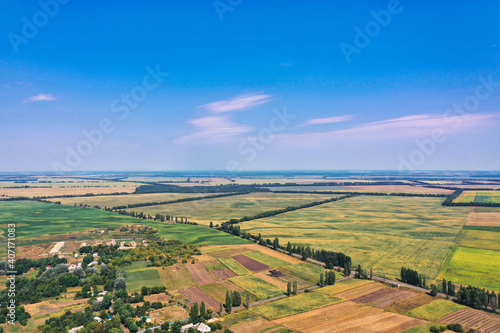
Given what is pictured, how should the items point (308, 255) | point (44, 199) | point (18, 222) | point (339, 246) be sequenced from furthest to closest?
1. point (44, 199)
2. point (18, 222)
3. point (339, 246)
4. point (308, 255)

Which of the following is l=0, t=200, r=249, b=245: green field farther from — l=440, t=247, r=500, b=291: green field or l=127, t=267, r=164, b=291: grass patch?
l=440, t=247, r=500, b=291: green field

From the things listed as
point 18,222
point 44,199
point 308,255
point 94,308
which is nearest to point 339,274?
point 308,255

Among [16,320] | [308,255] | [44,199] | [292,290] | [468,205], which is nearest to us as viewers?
[16,320]

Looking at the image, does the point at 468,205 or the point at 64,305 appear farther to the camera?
the point at 468,205

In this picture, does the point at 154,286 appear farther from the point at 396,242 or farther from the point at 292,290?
the point at 396,242

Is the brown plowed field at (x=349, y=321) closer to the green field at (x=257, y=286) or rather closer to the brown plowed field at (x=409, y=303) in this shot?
the brown plowed field at (x=409, y=303)

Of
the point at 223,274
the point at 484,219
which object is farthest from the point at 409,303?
the point at 484,219

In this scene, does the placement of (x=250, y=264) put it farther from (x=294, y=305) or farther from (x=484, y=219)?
(x=484, y=219)
